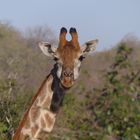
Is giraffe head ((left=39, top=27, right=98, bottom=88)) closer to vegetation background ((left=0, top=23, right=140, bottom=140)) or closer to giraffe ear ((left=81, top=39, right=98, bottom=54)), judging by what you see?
giraffe ear ((left=81, top=39, right=98, bottom=54))

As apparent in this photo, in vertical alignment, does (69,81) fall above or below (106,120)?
above

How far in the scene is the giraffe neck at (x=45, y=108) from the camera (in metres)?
5.52

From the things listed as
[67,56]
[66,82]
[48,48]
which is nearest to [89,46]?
[48,48]

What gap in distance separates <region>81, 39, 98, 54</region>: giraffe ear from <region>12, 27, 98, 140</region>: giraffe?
9 centimetres

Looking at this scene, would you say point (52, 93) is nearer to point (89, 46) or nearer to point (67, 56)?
point (67, 56)

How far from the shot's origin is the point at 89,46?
5.91m

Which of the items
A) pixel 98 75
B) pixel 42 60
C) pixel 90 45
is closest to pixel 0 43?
pixel 42 60

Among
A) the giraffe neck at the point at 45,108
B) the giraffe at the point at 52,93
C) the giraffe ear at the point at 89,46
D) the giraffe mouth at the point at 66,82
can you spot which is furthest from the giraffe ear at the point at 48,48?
the giraffe mouth at the point at 66,82

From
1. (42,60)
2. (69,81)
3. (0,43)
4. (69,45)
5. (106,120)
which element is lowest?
(106,120)

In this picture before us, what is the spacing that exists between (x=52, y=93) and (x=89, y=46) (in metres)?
0.59

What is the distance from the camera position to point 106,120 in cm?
534

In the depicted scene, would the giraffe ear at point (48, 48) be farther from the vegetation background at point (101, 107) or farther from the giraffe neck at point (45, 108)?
the vegetation background at point (101, 107)

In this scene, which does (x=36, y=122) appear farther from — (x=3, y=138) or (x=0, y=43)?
(x=0, y=43)

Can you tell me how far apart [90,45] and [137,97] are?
0.79m
